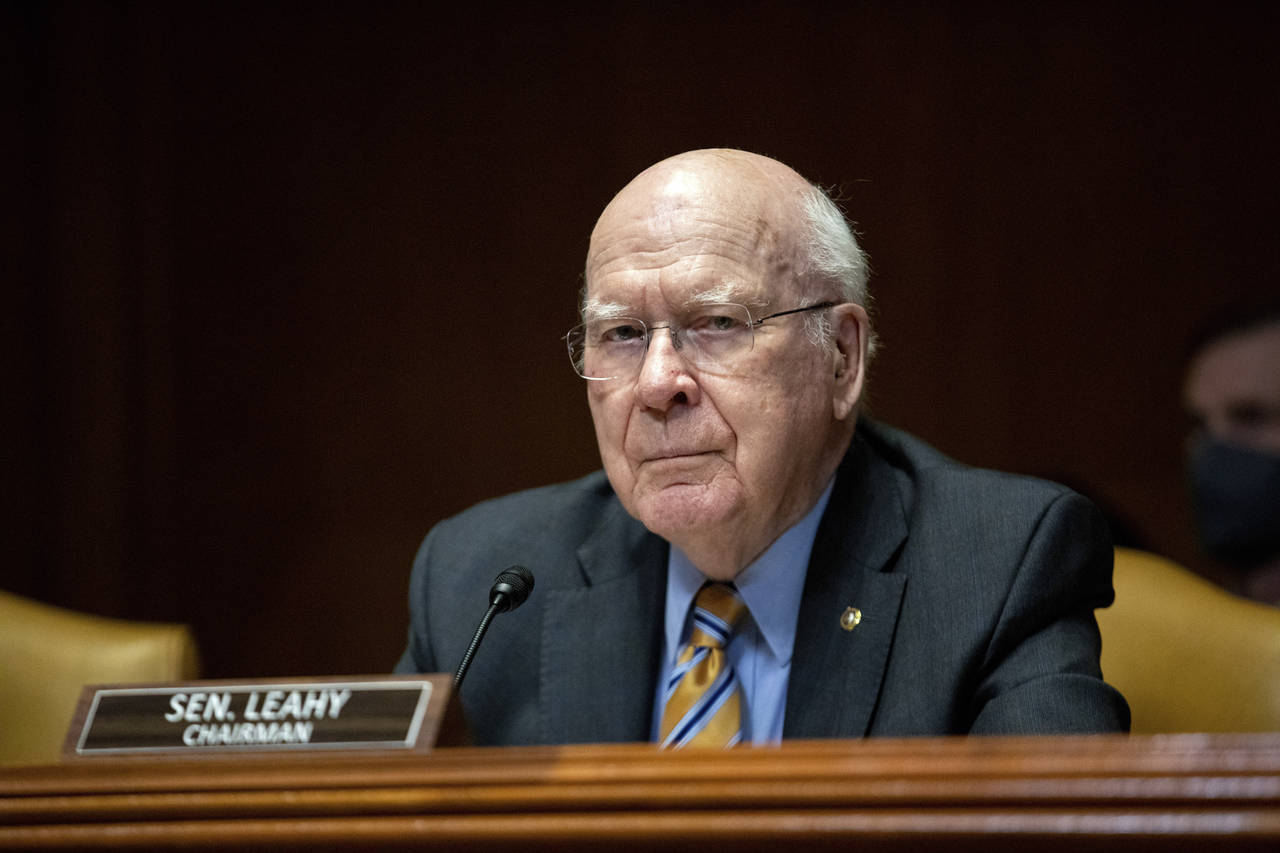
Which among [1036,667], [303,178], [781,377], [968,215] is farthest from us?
[303,178]

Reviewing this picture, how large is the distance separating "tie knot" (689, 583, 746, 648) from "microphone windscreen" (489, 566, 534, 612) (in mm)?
319

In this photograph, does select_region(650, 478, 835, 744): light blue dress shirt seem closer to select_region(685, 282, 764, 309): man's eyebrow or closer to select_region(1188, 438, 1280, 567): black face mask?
select_region(685, 282, 764, 309): man's eyebrow

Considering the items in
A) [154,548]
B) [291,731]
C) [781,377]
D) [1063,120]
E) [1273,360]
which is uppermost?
[1063,120]

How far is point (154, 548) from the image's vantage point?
3.64 m

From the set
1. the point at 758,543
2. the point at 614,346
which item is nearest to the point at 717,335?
the point at 614,346

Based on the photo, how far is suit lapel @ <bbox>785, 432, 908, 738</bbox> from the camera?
5.07ft

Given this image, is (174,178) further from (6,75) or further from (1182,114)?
(1182,114)

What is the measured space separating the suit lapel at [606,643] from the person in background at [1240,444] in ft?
6.75

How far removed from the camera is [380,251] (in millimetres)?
3699

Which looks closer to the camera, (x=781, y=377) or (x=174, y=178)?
(x=781, y=377)

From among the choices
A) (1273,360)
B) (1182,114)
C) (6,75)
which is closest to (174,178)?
(6,75)

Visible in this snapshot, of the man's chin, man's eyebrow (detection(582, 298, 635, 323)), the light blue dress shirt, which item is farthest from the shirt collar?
man's eyebrow (detection(582, 298, 635, 323))

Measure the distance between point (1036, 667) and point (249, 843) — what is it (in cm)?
98

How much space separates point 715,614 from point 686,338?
15.2 inches
